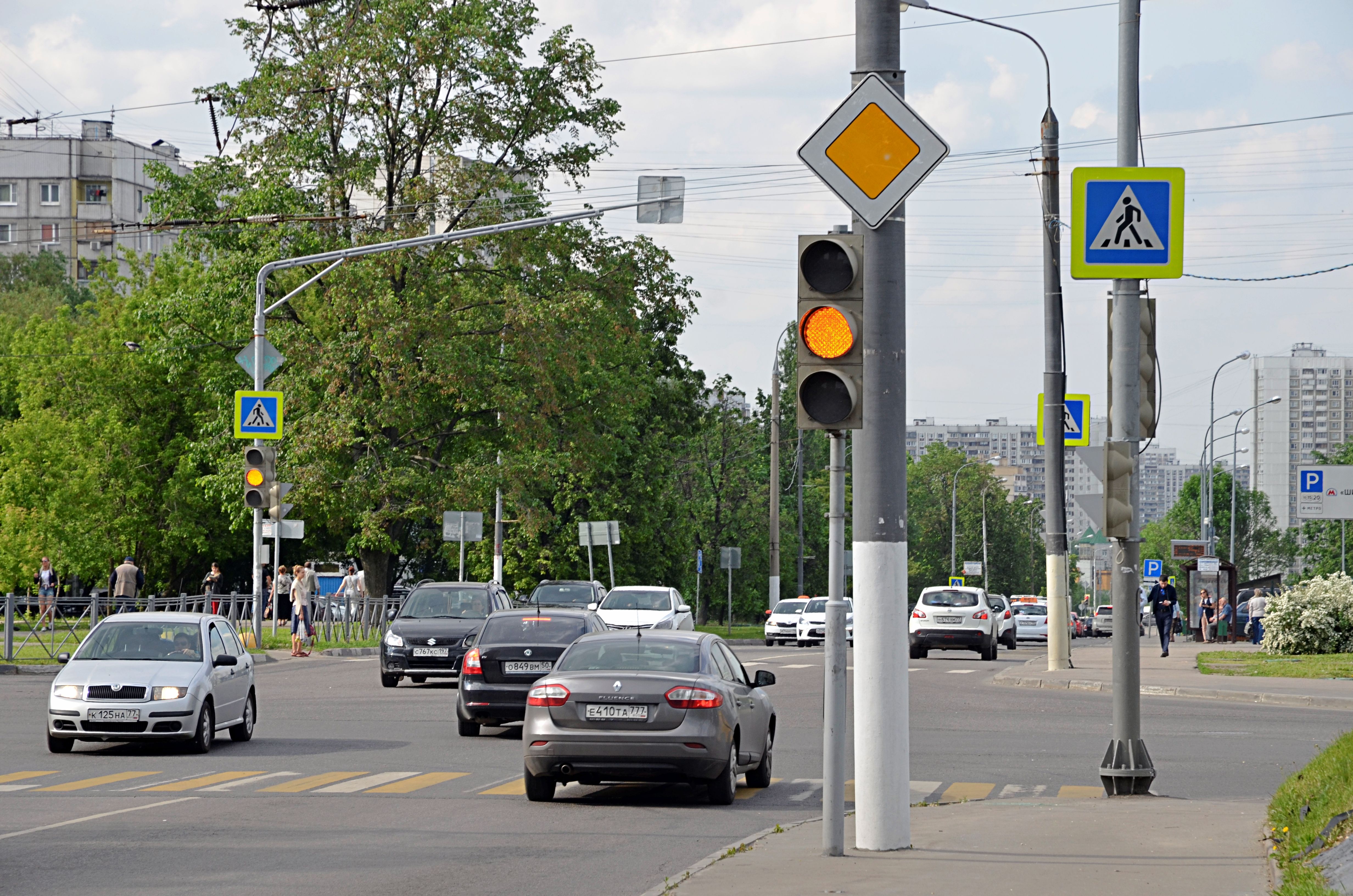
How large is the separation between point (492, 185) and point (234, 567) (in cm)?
2882

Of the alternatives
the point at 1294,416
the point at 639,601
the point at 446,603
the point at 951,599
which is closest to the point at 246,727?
the point at 446,603

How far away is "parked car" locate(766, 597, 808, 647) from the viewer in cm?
5319

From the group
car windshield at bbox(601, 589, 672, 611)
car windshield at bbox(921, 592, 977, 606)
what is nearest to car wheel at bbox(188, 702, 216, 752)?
car windshield at bbox(601, 589, 672, 611)

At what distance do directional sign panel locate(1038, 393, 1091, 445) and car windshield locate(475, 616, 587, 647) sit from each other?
12.2m

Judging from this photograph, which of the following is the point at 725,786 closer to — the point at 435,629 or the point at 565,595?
the point at 435,629

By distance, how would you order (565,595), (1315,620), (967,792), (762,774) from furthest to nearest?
(565,595) → (1315,620) → (762,774) → (967,792)

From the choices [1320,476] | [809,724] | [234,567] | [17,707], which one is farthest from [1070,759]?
[234,567]

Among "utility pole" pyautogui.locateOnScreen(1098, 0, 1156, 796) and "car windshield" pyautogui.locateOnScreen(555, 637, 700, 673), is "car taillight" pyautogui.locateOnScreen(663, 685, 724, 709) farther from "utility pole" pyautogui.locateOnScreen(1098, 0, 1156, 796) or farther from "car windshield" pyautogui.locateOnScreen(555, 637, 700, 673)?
"utility pole" pyautogui.locateOnScreen(1098, 0, 1156, 796)

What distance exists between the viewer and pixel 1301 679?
28875 mm

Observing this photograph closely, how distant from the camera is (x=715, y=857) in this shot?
32.9 feet

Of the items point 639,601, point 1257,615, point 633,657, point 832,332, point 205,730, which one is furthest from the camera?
point 1257,615

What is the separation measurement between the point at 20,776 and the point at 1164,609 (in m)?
31.8

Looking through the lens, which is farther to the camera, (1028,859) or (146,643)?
(146,643)

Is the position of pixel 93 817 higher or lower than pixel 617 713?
lower
